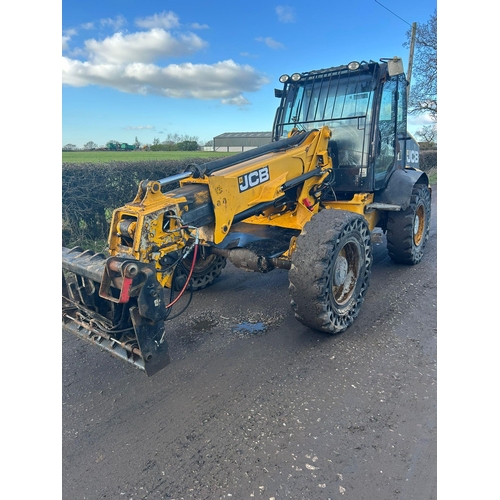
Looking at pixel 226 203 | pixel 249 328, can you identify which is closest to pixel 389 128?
pixel 226 203

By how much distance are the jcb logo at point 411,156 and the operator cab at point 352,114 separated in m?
1.29

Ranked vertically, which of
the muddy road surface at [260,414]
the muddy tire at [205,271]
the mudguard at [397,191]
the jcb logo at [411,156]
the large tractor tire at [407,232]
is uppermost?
the jcb logo at [411,156]

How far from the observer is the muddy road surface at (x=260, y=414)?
2426 mm

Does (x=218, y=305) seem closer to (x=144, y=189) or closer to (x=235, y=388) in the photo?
(x=235, y=388)

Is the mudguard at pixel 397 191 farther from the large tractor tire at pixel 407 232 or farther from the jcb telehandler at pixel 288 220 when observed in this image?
the large tractor tire at pixel 407 232

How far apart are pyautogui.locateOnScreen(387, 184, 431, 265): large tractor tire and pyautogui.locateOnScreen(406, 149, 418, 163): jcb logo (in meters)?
0.75

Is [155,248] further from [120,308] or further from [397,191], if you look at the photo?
[397,191]

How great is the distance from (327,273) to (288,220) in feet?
5.04

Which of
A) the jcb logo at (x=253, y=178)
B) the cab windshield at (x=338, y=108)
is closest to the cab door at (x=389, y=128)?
the cab windshield at (x=338, y=108)

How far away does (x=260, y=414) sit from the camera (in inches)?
118

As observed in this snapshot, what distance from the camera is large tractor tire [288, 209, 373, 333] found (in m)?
3.81

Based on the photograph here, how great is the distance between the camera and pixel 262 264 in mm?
4469

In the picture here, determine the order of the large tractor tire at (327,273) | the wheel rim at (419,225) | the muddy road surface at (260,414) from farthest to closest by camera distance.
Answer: the wheel rim at (419,225) → the large tractor tire at (327,273) → the muddy road surface at (260,414)

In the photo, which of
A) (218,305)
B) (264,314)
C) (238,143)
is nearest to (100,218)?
(218,305)
